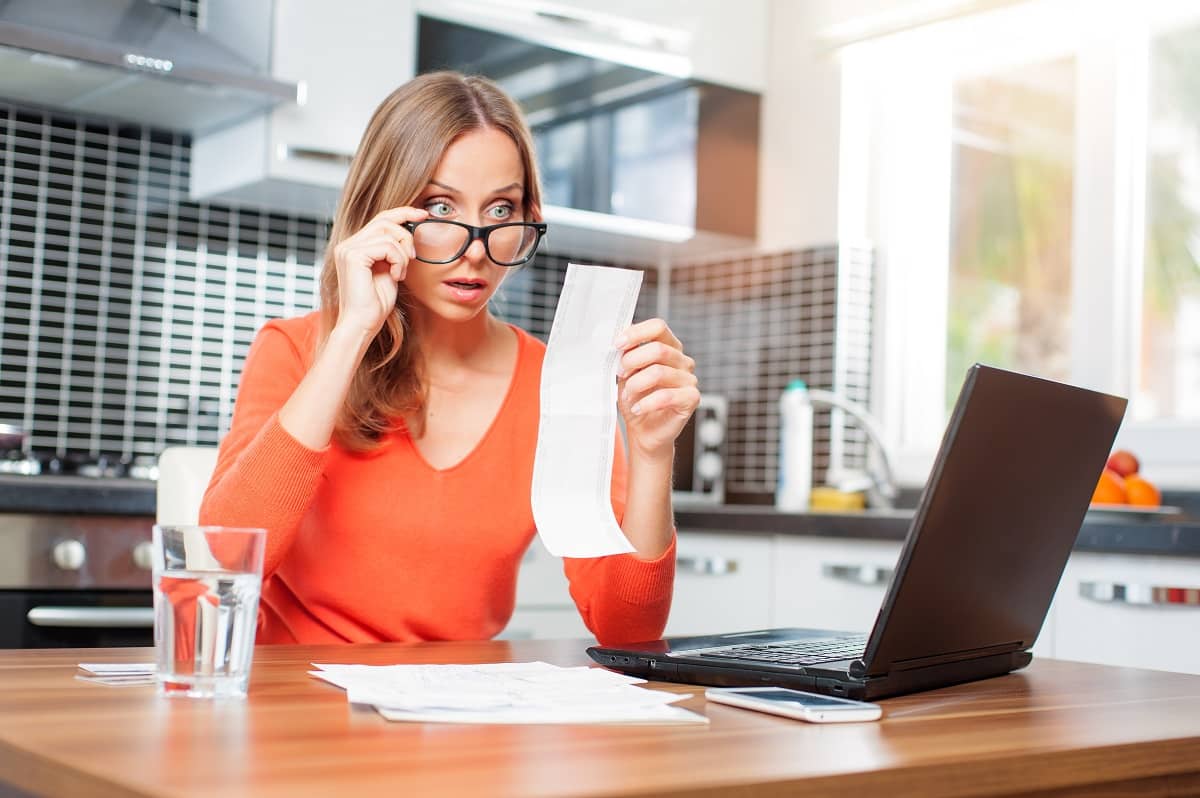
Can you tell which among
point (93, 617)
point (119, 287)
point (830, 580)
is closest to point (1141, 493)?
point (830, 580)

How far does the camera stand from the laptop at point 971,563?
0.91 meters

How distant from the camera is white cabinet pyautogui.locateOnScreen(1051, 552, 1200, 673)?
6.51 feet

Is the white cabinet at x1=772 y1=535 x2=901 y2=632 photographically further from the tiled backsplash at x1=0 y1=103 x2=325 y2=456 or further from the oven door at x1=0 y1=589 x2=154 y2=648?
the tiled backsplash at x1=0 y1=103 x2=325 y2=456

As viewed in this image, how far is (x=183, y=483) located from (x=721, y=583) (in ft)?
4.53

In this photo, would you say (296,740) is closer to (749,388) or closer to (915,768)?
(915,768)

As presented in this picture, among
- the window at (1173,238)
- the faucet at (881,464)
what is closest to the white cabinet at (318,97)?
the faucet at (881,464)

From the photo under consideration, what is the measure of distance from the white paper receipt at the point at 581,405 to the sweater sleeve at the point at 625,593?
277 mm

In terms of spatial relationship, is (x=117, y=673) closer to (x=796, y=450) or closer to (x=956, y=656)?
(x=956, y=656)

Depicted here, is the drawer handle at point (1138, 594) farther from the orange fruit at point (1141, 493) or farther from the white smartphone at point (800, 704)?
the white smartphone at point (800, 704)

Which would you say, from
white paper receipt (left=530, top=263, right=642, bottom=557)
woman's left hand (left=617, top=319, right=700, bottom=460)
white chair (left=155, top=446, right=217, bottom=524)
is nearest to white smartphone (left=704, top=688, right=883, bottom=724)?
white paper receipt (left=530, top=263, right=642, bottom=557)

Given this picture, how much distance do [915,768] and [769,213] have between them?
2.85 m

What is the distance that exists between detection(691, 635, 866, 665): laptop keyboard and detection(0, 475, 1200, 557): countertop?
83 cm

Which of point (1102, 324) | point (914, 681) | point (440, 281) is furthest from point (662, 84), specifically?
point (914, 681)

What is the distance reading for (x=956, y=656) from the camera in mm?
1085
